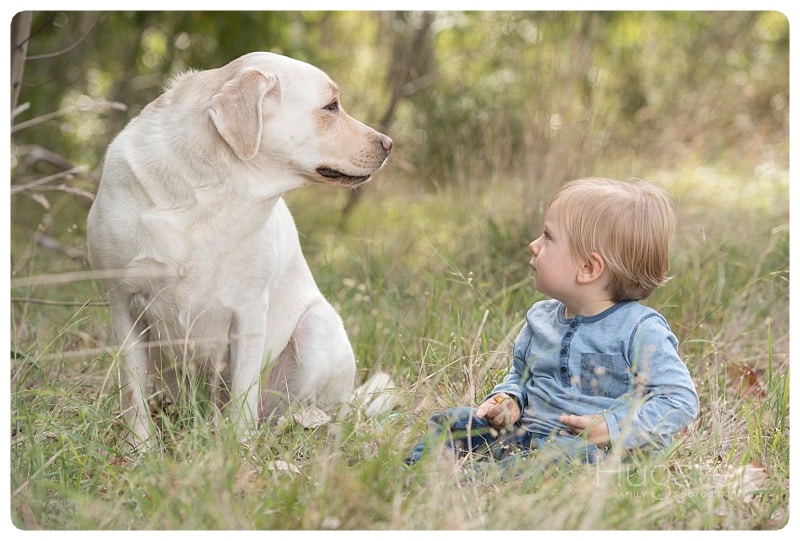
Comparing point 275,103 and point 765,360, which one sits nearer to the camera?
point 275,103

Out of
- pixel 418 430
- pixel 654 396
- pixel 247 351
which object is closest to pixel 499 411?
pixel 418 430

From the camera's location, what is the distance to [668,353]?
2484mm

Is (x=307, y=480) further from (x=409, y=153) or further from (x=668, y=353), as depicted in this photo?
(x=409, y=153)

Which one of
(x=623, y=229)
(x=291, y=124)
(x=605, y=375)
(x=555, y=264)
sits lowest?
(x=605, y=375)

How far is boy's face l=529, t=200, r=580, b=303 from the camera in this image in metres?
2.59

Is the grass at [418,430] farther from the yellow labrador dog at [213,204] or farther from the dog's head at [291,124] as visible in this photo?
the dog's head at [291,124]

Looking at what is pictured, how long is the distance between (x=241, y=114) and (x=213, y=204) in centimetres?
29

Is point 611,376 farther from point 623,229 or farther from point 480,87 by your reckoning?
point 480,87

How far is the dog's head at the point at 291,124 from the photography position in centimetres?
274

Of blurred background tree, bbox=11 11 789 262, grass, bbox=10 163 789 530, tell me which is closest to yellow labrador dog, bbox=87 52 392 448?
grass, bbox=10 163 789 530

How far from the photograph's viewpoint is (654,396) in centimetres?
244
